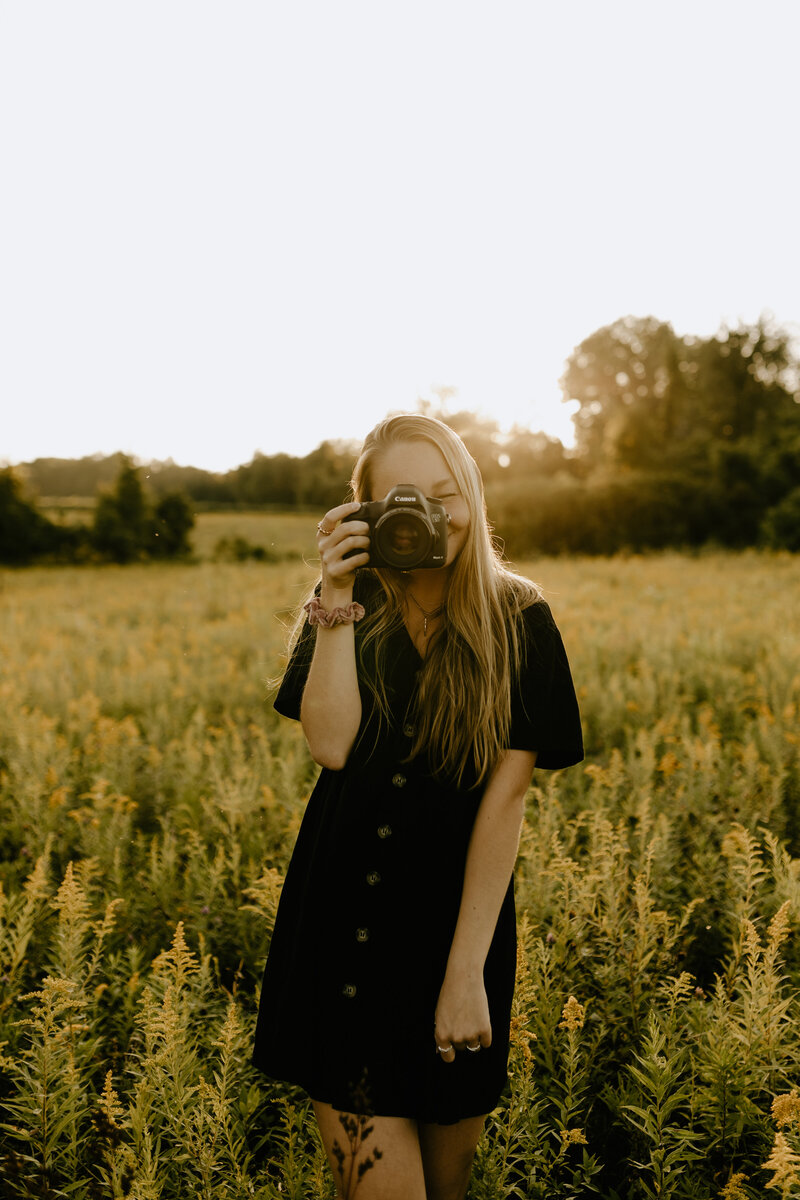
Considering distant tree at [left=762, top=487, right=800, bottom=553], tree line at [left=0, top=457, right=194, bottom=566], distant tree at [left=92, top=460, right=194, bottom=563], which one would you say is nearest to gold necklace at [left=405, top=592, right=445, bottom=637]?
distant tree at [left=92, top=460, right=194, bottom=563]

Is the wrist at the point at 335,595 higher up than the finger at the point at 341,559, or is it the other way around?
the finger at the point at 341,559

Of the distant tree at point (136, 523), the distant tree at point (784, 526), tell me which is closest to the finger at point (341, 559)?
the distant tree at point (136, 523)

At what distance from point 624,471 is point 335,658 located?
36.6 metres

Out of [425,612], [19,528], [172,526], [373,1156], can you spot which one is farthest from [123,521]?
[373,1156]

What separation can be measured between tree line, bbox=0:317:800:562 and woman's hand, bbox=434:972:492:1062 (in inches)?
922

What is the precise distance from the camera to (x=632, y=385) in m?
52.1

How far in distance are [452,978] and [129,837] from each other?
8.43 feet

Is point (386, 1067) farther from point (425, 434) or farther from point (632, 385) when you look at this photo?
point (632, 385)

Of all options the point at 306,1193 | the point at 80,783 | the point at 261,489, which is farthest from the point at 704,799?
the point at 261,489

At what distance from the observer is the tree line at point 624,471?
30766mm

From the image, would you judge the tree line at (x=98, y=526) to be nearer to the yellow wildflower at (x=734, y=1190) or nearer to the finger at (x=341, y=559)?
the finger at (x=341, y=559)

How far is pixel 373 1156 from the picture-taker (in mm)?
1524

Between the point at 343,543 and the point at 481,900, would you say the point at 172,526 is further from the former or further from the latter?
the point at 481,900

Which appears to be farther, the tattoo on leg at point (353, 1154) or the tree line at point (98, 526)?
the tree line at point (98, 526)
